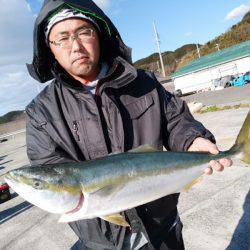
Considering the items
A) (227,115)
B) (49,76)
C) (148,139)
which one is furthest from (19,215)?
(227,115)

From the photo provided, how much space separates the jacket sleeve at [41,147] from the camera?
3.07 meters

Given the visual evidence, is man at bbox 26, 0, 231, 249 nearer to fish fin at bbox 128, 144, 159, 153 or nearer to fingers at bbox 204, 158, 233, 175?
fingers at bbox 204, 158, 233, 175

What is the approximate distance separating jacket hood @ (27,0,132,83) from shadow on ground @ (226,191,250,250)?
3.25m

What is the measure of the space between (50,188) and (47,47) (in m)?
1.60

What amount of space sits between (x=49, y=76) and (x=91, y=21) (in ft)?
2.41

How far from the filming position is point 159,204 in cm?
326

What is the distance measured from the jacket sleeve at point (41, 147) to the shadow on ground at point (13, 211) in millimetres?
7197

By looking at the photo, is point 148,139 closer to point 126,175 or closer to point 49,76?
point 126,175

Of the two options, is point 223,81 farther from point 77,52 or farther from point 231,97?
point 77,52

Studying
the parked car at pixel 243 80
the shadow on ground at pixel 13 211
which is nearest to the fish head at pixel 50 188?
the shadow on ground at pixel 13 211

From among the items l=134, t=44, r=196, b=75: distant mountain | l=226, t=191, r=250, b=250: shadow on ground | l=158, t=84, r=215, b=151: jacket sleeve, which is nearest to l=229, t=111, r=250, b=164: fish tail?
l=158, t=84, r=215, b=151: jacket sleeve

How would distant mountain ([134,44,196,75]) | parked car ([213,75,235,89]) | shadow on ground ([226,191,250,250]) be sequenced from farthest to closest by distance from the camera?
distant mountain ([134,44,196,75]) → parked car ([213,75,235,89]) → shadow on ground ([226,191,250,250])

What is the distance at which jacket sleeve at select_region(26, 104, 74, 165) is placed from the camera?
307 centimetres

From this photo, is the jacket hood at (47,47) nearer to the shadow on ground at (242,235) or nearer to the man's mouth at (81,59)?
the man's mouth at (81,59)
